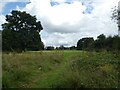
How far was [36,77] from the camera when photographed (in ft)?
47.3

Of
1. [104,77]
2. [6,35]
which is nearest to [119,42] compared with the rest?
[104,77]

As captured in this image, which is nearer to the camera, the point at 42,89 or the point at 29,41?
the point at 42,89

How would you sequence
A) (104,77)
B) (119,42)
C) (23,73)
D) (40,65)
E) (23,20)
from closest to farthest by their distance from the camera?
1. (104,77)
2. (23,73)
3. (40,65)
4. (119,42)
5. (23,20)

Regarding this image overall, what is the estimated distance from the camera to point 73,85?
34.8 feet

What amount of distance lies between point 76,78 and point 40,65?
7797 millimetres

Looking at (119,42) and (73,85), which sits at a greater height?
(119,42)

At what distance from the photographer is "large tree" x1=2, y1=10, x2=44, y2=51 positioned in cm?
4791

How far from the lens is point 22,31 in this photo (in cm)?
5112

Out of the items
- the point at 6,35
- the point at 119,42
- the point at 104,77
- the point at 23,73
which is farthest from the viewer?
the point at 6,35

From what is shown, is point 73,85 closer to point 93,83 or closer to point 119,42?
point 93,83

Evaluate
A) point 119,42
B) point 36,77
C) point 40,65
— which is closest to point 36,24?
point 119,42

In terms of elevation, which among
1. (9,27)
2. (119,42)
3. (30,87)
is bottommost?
(30,87)

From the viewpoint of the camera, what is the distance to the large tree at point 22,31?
157ft

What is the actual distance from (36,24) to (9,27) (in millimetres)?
4778
